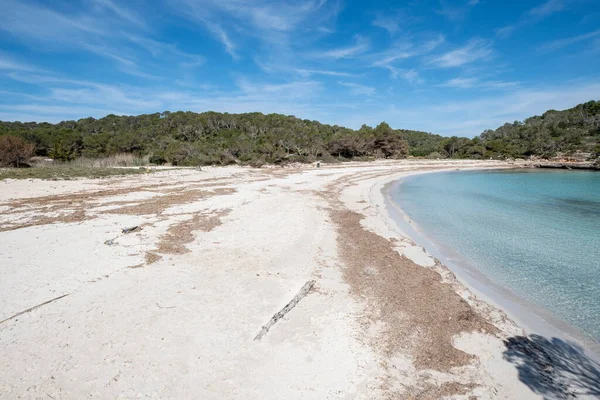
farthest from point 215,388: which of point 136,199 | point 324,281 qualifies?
point 136,199

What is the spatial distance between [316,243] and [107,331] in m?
5.38

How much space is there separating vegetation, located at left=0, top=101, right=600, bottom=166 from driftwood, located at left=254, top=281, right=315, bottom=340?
102 feet

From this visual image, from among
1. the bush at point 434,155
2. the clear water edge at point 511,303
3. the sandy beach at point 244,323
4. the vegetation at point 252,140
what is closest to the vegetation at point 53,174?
the vegetation at point 252,140

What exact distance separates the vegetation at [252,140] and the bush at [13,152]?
0.33 m

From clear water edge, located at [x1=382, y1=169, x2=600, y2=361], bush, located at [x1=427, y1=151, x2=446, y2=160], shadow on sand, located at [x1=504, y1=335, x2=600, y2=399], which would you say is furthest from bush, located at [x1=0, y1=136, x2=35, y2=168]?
bush, located at [x1=427, y1=151, x2=446, y2=160]

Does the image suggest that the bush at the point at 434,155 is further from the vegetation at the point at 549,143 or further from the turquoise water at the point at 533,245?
the turquoise water at the point at 533,245

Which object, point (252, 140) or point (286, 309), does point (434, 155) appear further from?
point (286, 309)

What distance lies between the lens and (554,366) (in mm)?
3744

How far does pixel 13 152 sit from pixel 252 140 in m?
27.3

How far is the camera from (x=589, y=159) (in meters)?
53.8

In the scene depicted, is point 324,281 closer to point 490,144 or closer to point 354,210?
point 354,210

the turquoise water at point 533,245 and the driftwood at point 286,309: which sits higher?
the driftwood at point 286,309

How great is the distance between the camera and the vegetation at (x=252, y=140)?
3794cm

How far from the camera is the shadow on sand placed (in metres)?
3.35
